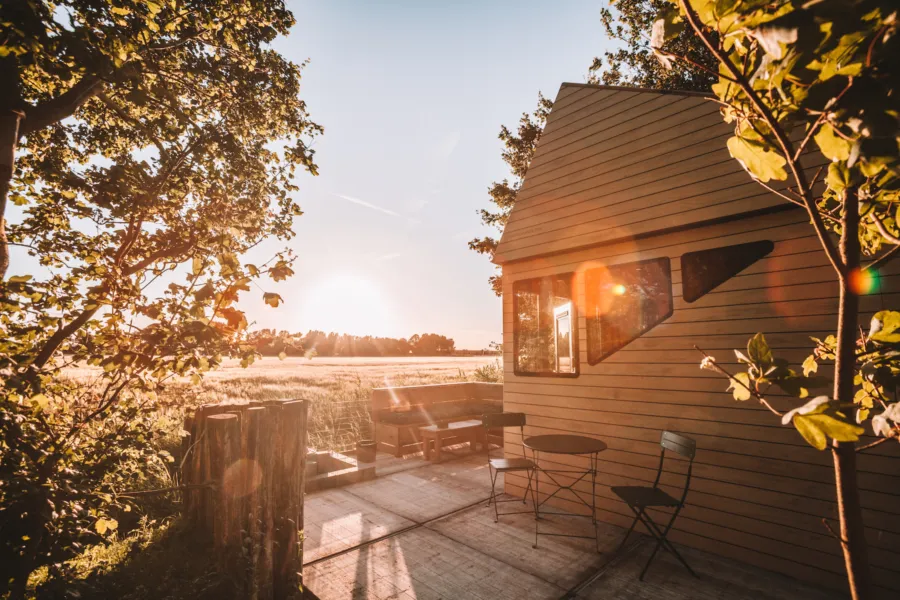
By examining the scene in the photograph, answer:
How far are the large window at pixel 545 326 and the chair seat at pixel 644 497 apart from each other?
1.77 metres

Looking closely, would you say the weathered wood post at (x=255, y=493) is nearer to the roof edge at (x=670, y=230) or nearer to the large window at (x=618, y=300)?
the large window at (x=618, y=300)

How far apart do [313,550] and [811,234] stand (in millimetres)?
6056

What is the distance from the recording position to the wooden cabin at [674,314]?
375 centimetres

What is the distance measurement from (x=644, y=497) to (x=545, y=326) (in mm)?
2688

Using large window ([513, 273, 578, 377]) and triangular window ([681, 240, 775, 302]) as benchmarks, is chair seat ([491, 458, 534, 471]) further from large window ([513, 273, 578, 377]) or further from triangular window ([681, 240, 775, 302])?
triangular window ([681, 240, 775, 302])

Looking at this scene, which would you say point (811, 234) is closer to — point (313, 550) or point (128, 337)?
point (128, 337)

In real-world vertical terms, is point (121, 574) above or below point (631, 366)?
below

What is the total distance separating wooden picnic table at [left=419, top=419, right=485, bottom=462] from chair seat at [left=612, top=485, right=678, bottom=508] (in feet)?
12.6

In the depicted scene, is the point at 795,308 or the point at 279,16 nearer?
the point at 795,308

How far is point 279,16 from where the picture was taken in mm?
5707

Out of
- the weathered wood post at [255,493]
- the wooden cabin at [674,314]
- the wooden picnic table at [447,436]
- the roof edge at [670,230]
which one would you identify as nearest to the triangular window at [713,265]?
the wooden cabin at [674,314]

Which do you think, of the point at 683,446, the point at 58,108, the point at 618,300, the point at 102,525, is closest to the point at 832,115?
the point at 102,525

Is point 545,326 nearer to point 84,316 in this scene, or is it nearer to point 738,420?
point 738,420

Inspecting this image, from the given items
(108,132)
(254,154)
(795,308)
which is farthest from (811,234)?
(108,132)
